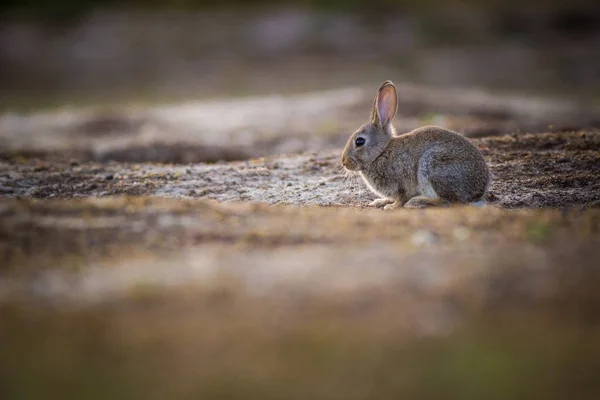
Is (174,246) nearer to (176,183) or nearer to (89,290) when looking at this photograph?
(89,290)

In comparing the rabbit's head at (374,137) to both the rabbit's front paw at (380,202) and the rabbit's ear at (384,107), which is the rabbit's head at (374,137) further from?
the rabbit's front paw at (380,202)

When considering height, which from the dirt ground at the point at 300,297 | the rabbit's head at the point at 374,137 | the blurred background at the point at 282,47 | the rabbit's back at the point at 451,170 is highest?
the blurred background at the point at 282,47

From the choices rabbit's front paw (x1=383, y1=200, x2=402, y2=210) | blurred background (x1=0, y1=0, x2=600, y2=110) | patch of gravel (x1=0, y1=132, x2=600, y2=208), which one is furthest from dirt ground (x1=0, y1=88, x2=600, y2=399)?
blurred background (x1=0, y1=0, x2=600, y2=110)

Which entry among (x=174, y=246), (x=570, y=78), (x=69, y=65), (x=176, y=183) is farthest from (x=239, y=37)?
(x=174, y=246)

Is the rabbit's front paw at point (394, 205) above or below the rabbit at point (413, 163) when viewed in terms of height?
below

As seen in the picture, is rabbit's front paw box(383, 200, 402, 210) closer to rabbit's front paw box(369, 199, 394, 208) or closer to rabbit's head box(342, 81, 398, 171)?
rabbit's front paw box(369, 199, 394, 208)

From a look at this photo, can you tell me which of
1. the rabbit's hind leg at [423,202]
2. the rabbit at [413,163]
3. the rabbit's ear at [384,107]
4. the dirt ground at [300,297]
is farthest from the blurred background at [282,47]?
the dirt ground at [300,297]

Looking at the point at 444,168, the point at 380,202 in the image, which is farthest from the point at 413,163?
the point at 380,202
